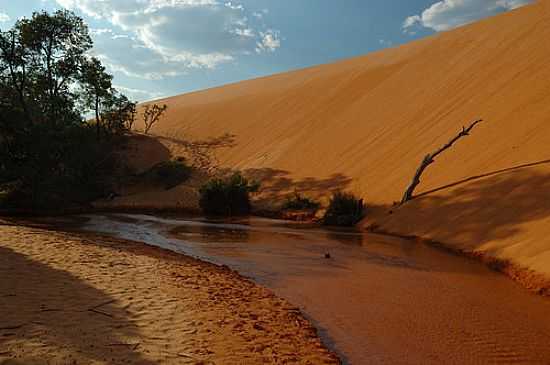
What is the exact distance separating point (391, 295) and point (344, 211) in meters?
7.81

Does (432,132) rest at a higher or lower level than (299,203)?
higher

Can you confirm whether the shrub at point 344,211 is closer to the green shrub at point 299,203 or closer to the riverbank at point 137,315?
the green shrub at point 299,203

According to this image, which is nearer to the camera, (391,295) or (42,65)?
(391,295)

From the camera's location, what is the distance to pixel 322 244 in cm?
1060

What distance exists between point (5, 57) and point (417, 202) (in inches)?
664

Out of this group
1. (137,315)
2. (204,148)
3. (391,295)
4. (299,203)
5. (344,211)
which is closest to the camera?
(137,315)

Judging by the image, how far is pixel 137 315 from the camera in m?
4.47

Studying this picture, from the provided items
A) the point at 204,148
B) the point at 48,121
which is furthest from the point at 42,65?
the point at 204,148

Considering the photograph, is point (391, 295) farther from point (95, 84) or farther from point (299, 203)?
point (95, 84)

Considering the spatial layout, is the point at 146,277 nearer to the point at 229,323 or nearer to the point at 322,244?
the point at 229,323

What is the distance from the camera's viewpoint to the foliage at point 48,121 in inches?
619

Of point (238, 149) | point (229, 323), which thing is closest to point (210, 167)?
point (238, 149)

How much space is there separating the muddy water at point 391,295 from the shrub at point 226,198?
5.05 metres

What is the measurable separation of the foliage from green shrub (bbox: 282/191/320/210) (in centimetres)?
872
